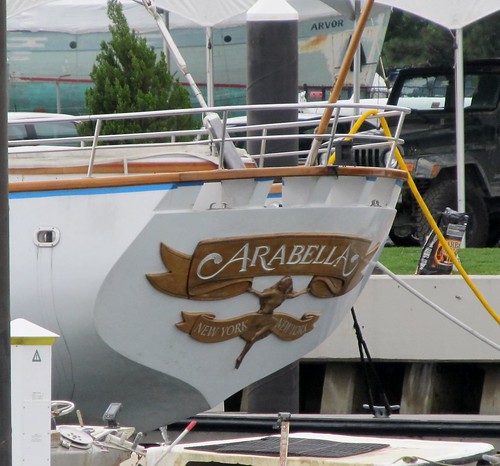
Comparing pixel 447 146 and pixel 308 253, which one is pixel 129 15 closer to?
pixel 447 146

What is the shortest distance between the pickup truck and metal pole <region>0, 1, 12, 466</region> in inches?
346

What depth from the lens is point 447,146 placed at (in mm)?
12984

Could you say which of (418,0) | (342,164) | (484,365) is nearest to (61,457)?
(342,164)

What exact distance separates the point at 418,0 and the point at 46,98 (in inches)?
474

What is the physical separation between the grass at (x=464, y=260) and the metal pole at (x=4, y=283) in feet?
20.1

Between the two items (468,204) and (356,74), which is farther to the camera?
(468,204)

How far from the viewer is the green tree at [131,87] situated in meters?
11.7

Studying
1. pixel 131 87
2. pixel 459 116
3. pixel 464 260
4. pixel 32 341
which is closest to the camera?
pixel 32 341

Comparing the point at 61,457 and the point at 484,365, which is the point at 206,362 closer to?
the point at 61,457

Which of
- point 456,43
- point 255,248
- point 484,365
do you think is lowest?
point 484,365

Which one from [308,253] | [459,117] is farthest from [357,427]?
[459,117]

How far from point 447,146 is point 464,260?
111 inches

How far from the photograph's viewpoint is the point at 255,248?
6.58 metres

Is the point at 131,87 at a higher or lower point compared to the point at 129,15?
lower
